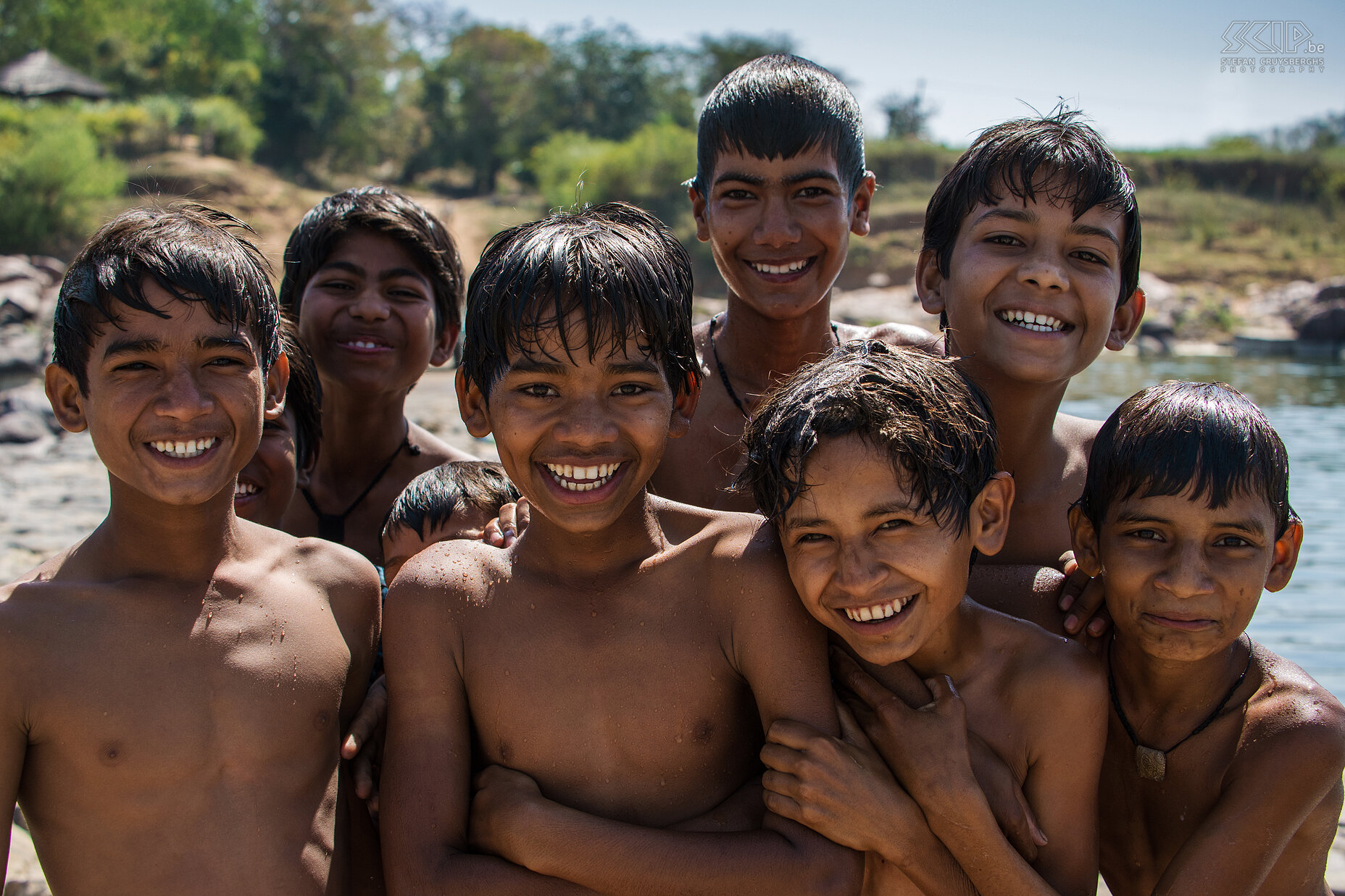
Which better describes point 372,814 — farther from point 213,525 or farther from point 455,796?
point 213,525

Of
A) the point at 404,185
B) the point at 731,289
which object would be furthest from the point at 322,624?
the point at 404,185

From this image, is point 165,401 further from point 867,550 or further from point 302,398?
point 867,550

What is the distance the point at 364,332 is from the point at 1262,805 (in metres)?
2.89

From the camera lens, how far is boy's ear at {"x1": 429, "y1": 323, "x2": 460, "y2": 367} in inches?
153

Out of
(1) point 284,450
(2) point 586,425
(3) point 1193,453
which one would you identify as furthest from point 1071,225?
(1) point 284,450

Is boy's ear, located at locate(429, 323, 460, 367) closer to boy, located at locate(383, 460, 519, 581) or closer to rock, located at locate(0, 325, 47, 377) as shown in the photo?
boy, located at locate(383, 460, 519, 581)

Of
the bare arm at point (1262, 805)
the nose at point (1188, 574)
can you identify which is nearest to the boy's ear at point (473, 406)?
the nose at point (1188, 574)

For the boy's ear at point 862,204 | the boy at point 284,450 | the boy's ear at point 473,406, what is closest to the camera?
the boy's ear at point 473,406

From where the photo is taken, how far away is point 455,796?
209cm

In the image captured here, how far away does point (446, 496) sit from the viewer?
2.97m

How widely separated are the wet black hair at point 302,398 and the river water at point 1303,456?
7105 mm

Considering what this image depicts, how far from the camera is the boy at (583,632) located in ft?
6.82

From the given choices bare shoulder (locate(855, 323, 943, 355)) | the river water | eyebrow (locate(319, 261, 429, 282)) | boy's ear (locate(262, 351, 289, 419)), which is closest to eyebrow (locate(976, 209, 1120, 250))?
bare shoulder (locate(855, 323, 943, 355))

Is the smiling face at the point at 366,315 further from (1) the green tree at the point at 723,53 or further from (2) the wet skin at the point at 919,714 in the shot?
(1) the green tree at the point at 723,53
